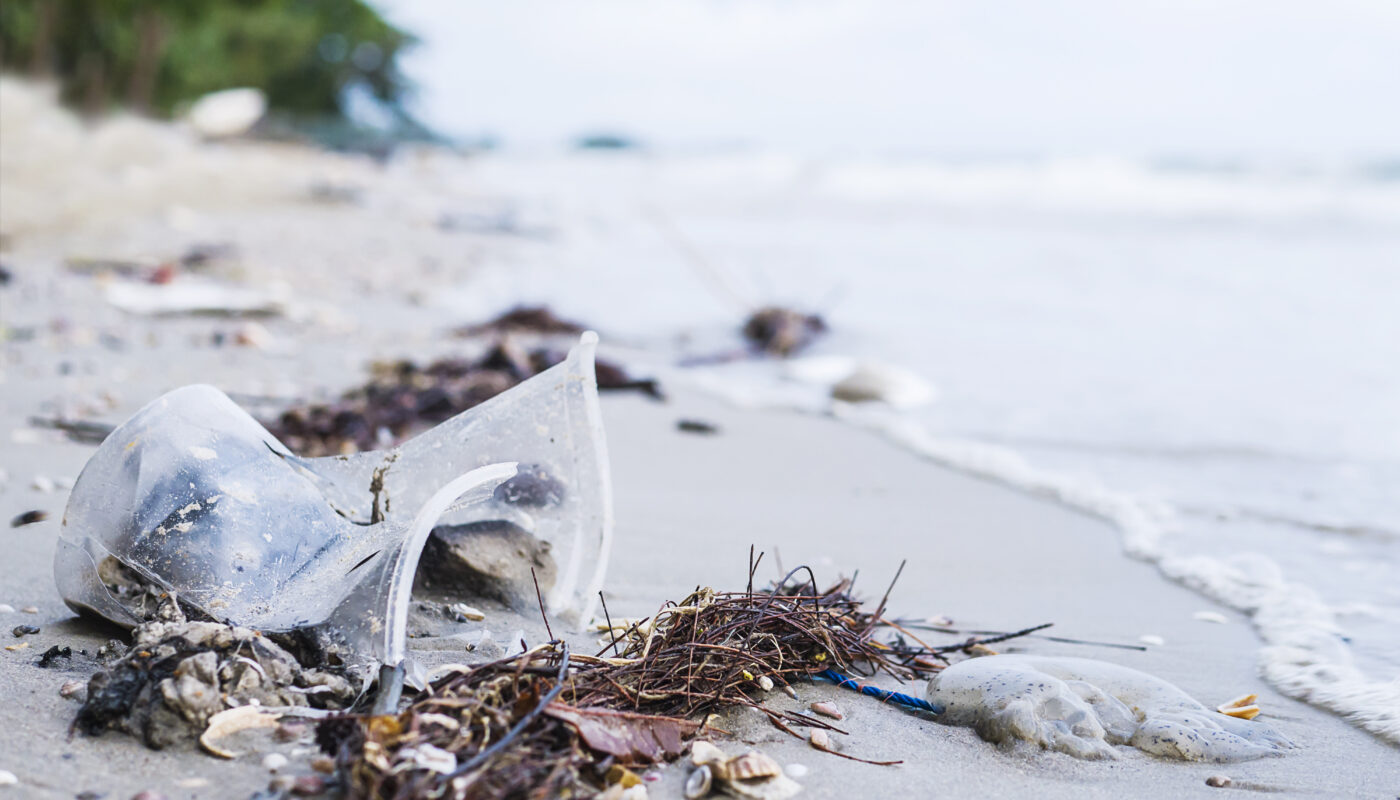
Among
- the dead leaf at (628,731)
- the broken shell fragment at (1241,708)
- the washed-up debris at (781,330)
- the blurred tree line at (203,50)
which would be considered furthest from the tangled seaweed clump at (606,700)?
the blurred tree line at (203,50)

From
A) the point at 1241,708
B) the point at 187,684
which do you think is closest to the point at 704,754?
the point at 187,684

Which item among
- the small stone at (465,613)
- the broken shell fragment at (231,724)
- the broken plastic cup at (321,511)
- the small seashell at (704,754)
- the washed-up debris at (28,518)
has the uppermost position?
the broken plastic cup at (321,511)

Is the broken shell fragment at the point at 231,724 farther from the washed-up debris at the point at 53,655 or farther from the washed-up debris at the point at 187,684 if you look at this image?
the washed-up debris at the point at 53,655

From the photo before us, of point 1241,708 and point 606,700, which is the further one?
point 1241,708

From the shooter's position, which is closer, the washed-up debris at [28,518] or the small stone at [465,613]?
the small stone at [465,613]

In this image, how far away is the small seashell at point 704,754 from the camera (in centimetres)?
178

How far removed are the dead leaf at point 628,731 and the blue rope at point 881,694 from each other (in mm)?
423

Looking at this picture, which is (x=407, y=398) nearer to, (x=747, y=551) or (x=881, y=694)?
(x=747, y=551)

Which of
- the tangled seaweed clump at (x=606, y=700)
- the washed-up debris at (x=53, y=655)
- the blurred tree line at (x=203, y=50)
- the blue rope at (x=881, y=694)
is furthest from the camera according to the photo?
the blurred tree line at (x=203, y=50)

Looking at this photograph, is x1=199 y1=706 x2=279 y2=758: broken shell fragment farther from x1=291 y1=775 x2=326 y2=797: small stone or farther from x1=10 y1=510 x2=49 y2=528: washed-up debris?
x1=10 y1=510 x2=49 y2=528: washed-up debris

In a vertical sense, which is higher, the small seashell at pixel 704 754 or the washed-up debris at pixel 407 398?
the washed-up debris at pixel 407 398

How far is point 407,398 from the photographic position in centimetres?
437

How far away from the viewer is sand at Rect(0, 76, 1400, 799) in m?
1.87

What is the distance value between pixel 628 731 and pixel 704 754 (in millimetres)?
135
